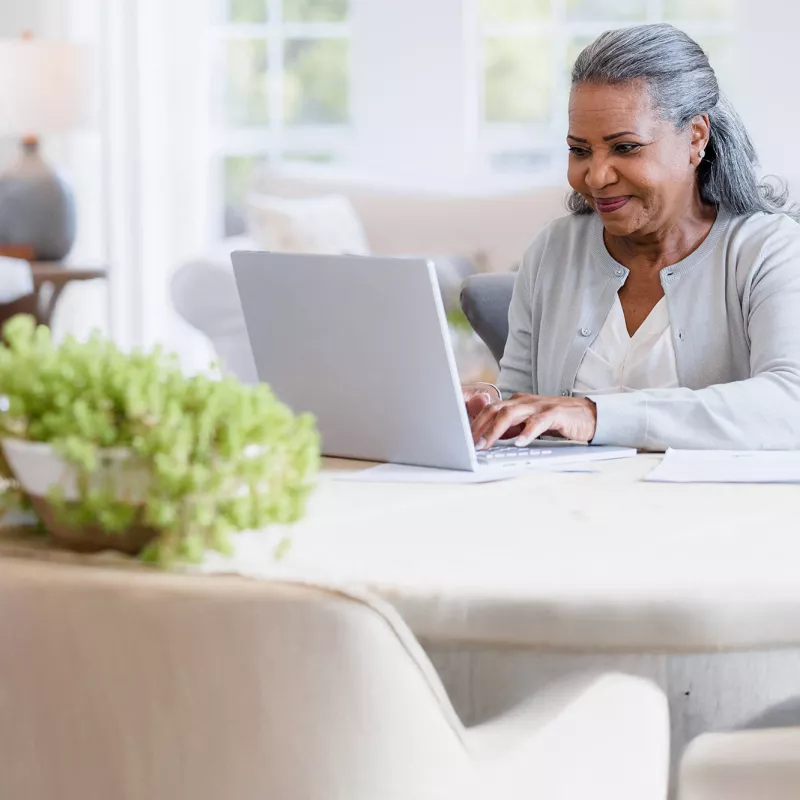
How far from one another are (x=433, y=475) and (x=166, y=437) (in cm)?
70

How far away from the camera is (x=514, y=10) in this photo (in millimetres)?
5531

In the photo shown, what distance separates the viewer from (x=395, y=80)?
5.60 m

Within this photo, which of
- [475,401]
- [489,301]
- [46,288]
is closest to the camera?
[475,401]

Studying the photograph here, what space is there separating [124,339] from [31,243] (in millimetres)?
829

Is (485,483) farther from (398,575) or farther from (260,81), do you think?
(260,81)

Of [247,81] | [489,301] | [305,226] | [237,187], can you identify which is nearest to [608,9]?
[247,81]

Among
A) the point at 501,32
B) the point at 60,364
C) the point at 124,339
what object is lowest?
the point at 124,339

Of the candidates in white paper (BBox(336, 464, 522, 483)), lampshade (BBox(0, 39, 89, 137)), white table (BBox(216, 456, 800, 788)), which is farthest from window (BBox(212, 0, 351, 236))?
white table (BBox(216, 456, 800, 788))

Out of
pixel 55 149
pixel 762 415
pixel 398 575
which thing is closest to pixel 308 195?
pixel 55 149

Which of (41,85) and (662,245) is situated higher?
(41,85)

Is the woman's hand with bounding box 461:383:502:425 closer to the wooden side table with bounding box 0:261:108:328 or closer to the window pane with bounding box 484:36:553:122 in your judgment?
the wooden side table with bounding box 0:261:108:328

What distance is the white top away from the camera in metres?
1.97

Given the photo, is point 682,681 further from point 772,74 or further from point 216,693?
point 772,74

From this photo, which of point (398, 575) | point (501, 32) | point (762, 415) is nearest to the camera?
point (398, 575)
